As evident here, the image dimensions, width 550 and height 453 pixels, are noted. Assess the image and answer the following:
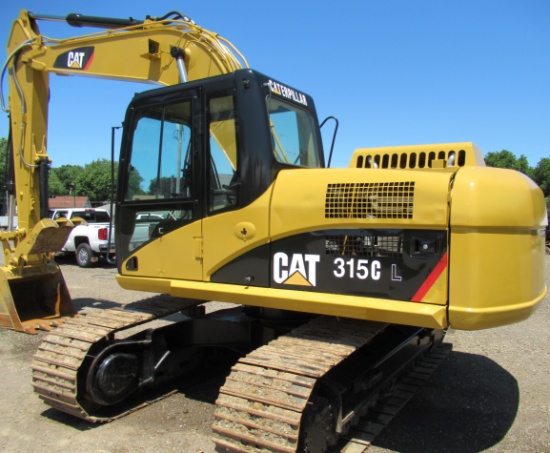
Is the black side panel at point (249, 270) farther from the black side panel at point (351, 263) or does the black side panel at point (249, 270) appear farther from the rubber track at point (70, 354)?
the rubber track at point (70, 354)

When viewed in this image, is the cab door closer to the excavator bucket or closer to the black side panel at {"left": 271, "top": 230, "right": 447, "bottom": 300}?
→ the black side panel at {"left": 271, "top": 230, "right": 447, "bottom": 300}

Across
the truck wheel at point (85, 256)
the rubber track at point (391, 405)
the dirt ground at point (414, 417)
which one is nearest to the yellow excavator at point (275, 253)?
the rubber track at point (391, 405)

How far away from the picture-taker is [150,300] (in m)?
4.99

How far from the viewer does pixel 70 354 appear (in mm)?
3932

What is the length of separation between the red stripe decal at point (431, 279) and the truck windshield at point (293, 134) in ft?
4.99

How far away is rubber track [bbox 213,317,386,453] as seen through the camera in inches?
113

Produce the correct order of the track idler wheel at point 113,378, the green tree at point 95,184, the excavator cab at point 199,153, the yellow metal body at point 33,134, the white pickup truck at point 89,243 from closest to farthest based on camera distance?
the excavator cab at point 199,153 → the track idler wheel at point 113,378 → the yellow metal body at point 33,134 → the white pickup truck at point 89,243 → the green tree at point 95,184

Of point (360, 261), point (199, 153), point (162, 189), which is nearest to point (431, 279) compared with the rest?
point (360, 261)

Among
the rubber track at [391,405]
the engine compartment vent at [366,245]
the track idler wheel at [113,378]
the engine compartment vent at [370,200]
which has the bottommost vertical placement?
the rubber track at [391,405]

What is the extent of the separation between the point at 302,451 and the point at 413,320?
1.11 m

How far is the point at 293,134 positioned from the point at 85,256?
1216 cm

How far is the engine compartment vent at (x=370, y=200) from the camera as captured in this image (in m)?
3.24

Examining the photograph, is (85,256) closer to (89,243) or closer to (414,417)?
(89,243)

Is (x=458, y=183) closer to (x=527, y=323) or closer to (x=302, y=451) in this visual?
(x=302, y=451)
